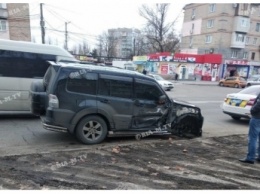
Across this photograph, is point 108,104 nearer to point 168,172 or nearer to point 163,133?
point 163,133

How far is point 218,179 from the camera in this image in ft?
13.1

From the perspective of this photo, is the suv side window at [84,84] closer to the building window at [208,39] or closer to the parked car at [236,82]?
the parked car at [236,82]

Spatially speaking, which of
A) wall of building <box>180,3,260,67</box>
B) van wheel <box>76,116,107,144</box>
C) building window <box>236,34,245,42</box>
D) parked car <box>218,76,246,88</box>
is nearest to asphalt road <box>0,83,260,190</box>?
van wheel <box>76,116,107,144</box>

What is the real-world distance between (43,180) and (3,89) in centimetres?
472

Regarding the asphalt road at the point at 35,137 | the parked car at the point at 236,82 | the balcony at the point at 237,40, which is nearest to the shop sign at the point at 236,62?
the balcony at the point at 237,40

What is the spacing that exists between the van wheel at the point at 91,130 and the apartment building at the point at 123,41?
7128 cm

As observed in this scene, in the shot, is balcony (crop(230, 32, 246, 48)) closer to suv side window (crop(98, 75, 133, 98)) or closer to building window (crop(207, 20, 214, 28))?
building window (crop(207, 20, 214, 28))

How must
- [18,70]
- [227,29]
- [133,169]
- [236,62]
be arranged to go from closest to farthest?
[133,169] < [18,70] < [236,62] < [227,29]

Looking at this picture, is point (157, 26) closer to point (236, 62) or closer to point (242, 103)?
point (236, 62)

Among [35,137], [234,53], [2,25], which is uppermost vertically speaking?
[2,25]

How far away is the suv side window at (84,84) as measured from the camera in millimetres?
5411

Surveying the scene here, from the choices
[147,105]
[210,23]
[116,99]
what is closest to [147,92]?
[147,105]

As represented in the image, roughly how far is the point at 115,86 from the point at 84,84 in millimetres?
724

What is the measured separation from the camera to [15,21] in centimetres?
2958
